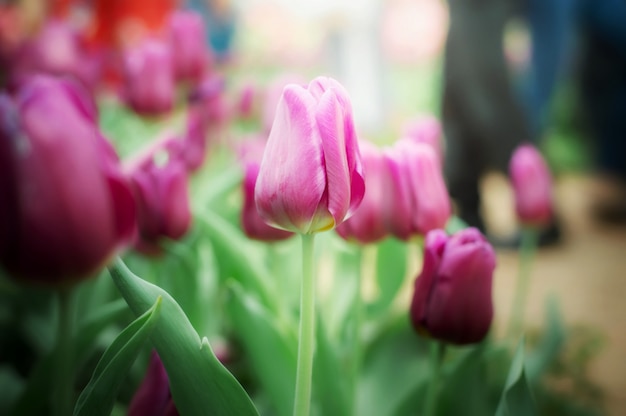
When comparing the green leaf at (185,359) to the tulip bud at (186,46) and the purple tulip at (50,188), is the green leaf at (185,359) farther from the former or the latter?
the tulip bud at (186,46)

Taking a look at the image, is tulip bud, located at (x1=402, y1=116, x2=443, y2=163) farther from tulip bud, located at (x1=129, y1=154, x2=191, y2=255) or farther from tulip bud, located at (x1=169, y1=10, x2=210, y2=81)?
tulip bud, located at (x1=169, y1=10, x2=210, y2=81)

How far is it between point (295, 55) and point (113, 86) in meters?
0.68

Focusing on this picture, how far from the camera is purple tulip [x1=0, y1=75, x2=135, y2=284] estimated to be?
20cm

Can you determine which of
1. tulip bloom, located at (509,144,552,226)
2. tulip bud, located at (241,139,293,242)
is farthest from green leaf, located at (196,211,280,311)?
tulip bloom, located at (509,144,552,226)

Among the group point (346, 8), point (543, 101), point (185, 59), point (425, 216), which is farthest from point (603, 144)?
point (425, 216)

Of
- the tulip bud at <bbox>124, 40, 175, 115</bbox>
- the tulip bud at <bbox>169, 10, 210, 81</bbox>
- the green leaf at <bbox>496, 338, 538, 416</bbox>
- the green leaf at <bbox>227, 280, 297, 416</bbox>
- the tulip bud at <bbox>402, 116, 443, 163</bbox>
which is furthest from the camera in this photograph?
the tulip bud at <bbox>169, 10, 210, 81</bbox>

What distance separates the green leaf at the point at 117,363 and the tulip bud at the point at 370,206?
163mm

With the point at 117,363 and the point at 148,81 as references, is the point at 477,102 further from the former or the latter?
the point at 117,363

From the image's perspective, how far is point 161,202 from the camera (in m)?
0.44

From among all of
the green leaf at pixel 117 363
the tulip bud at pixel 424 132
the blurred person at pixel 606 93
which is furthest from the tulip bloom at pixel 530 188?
the blurred person at pixel 606 93

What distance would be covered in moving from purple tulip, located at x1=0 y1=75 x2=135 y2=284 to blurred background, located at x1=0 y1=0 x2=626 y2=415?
8.5 inches

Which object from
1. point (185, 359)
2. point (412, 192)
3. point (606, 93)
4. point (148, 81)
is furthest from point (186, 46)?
point (606, 93)

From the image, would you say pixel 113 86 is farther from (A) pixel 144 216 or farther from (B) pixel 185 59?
(A) pixel 144 216

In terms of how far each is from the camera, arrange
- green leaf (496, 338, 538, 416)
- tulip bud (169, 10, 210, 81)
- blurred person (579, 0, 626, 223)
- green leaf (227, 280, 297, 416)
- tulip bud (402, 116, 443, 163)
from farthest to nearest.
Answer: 1. blurred person (579, 0, 626, 223)
2. tulip bud (169, 10, 210, 81)
3. tulip bud (402, 116, 443, 163)
4. green leaf (227, 280, 297, 416)
5. green leaf (496, 338, 538, 416)
